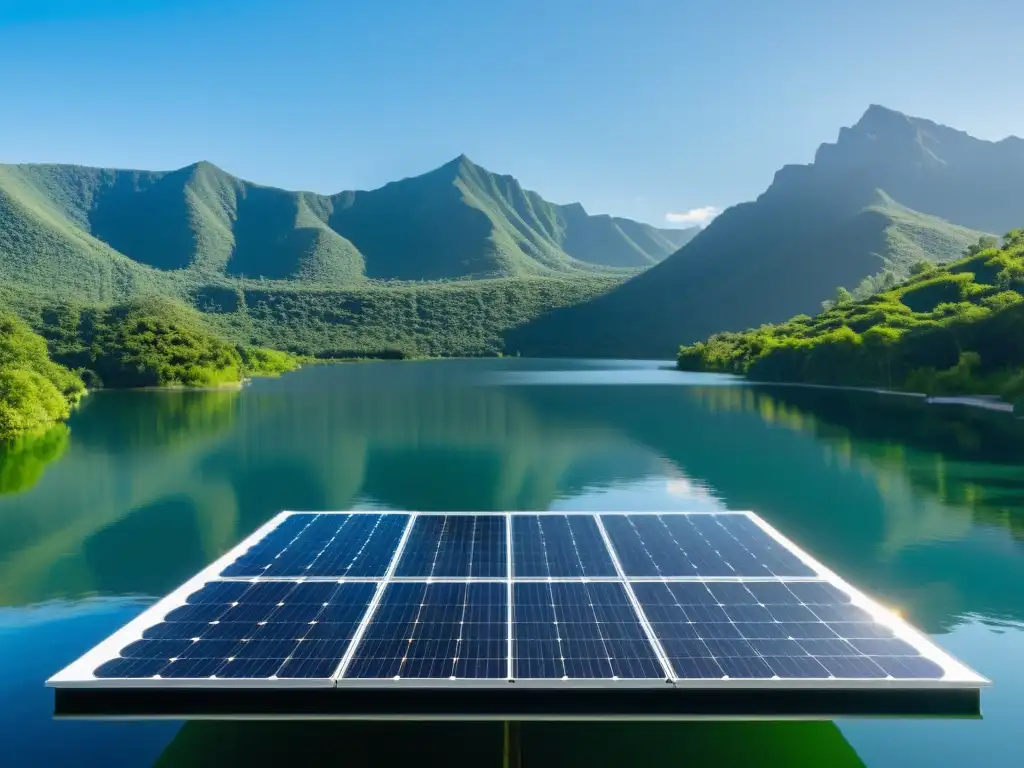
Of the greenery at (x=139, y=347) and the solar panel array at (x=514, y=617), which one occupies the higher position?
the greenery at (x=139, y=347)

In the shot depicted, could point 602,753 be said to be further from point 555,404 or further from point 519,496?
point 555,404

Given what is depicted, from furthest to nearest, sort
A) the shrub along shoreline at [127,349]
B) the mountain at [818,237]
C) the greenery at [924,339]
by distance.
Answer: the mountain at [818,237] → the shrub along shoreline at [127,349] → the greenery at [924,339]

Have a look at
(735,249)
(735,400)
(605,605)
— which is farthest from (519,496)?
(735,249)

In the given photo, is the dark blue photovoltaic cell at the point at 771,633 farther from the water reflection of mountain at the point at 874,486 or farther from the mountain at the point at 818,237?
the mountain at the point at 818,237

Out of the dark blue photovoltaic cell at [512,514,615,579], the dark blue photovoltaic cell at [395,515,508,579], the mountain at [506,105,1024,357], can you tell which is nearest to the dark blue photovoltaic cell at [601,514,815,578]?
the dark blue photovoltaic cell at [512,514,615,579]

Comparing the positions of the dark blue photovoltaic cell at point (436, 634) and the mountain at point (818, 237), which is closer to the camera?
the dark blue photovoltaic cell at point (436, 634)

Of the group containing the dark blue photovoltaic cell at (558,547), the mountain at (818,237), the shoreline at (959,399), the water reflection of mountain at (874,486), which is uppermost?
the mountain at (818,237)

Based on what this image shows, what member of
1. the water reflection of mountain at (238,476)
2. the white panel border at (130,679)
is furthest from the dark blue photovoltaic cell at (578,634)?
the water reflection of mountain at (238,476)

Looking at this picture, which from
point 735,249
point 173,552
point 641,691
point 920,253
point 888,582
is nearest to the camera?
point 641,691
